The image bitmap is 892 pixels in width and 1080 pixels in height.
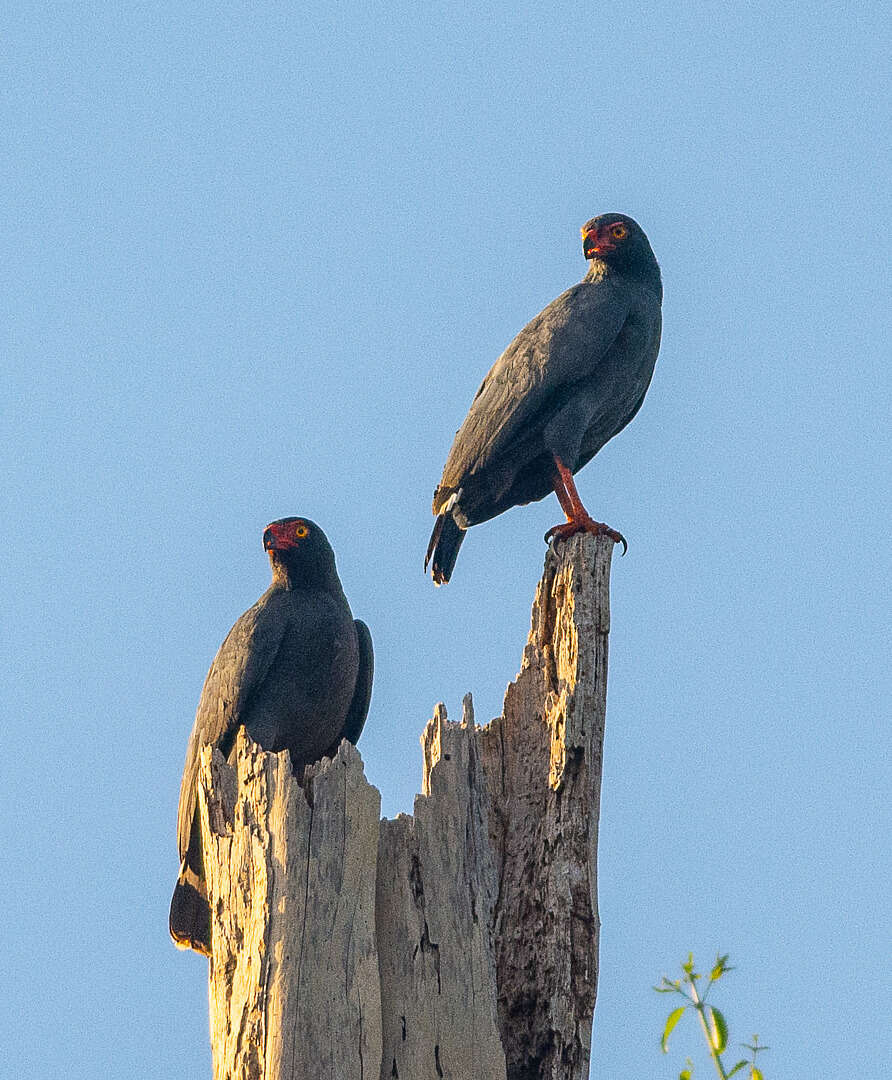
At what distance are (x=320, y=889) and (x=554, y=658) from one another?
1.76 m

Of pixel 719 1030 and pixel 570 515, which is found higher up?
pixel 570 515

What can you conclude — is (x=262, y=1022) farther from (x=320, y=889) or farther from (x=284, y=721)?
(x=284, y=721)

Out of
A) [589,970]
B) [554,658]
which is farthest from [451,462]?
[589,970]

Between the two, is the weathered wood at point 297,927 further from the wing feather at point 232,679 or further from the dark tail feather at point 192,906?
the wing feather at point 232,679

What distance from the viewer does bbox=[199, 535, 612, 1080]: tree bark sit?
20.4 feet

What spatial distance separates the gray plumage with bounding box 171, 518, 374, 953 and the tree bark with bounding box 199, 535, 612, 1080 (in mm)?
1547

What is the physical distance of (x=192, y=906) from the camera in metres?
8.09

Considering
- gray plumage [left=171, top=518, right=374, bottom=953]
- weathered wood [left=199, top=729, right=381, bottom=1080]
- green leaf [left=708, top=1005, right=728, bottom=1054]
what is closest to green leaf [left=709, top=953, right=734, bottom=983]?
green leaf [left=708, top=1005, right=728, bottom=1054]

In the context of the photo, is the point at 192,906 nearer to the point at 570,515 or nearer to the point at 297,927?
the point at 297,927

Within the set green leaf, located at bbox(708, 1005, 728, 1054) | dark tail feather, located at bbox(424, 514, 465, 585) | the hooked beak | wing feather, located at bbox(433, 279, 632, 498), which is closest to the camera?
green leaf, located at bbox(708, 1005, 728, 1054)

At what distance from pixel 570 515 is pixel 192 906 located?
2.83 metres

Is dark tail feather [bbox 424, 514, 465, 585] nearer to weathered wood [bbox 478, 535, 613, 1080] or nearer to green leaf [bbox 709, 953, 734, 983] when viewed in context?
weathered wood [bbox 478, 535, 613, 1080]

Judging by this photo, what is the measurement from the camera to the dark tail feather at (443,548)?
30.7 feet

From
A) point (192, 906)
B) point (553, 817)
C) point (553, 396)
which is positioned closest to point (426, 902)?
point (553, 817)
